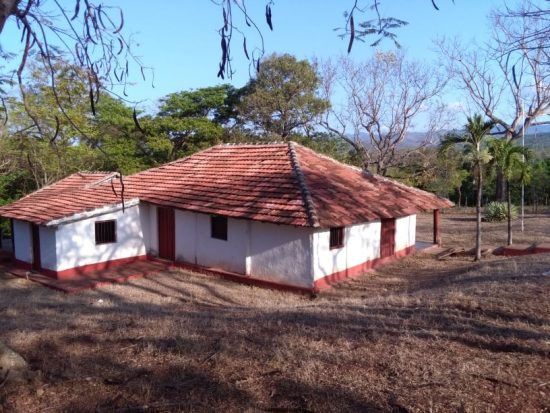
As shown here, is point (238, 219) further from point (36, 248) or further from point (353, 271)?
point (36, 248)

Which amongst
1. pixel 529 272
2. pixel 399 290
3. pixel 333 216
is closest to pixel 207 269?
pixel 333 216

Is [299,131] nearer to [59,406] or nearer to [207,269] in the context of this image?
[207,269]

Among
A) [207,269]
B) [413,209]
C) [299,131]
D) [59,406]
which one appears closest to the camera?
[59,406]

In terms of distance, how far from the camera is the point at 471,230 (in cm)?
2488

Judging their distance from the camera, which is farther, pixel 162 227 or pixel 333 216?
pixel 162 227

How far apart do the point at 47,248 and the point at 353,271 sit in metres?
9.69

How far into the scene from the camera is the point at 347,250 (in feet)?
48.5

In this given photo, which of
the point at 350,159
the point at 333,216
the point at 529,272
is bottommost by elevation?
the point at 529,272

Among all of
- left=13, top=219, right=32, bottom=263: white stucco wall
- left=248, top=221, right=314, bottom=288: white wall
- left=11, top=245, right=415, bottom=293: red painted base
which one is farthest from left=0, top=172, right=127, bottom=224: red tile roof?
left=248, top=221, right=314, bottom=288: white wall

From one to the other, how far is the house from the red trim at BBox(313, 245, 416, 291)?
2.1 inches

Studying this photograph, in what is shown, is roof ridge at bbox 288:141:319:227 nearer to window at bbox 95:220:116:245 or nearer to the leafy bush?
window at bbox 95:220:116:245

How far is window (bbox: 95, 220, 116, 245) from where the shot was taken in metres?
16.5

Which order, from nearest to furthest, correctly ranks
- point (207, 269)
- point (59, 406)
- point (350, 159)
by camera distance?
point (59, 406) → point (207, 269) → point (350, 159)

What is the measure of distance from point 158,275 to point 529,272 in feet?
34.4
